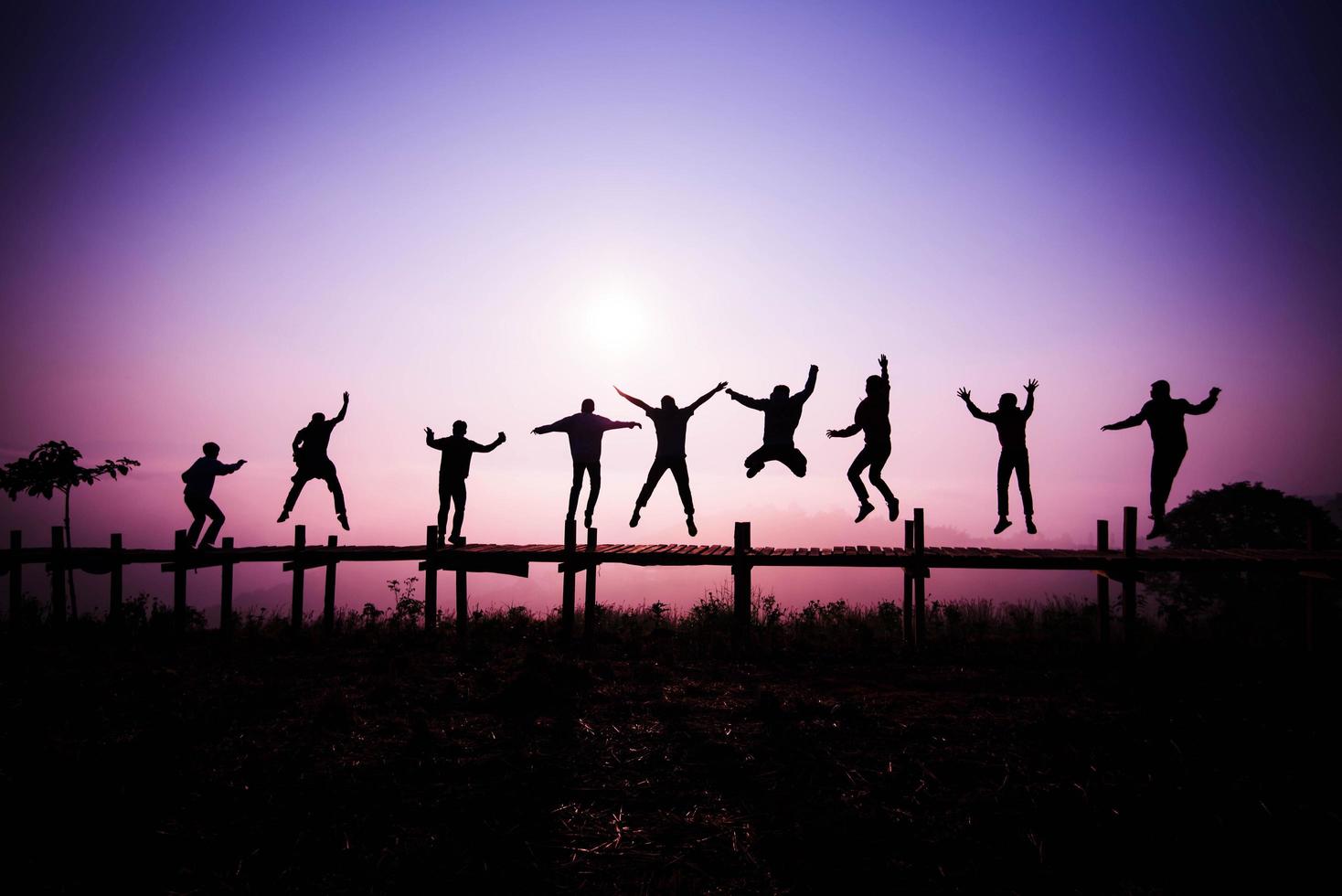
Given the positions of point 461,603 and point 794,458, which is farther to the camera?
point 461,603

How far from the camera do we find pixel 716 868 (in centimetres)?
442

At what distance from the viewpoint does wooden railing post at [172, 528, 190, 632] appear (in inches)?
571

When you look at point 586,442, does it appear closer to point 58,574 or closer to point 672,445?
point 672,445

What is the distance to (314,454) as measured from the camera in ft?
44.0

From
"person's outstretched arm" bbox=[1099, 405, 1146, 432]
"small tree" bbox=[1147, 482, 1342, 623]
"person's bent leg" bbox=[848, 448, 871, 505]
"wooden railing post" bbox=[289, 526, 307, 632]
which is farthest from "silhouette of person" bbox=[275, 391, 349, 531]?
"small tree" bbox=[1147, 482, 1342, 623]

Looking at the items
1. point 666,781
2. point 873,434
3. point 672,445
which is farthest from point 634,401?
point 666,781

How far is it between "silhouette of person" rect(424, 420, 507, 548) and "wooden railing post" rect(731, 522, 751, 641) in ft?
16.0

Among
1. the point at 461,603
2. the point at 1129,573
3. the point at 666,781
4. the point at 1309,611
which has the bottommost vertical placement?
the point at 666,781

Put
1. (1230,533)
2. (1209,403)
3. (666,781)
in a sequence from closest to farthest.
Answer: (666,781)
(1209,403)
(1230,533)

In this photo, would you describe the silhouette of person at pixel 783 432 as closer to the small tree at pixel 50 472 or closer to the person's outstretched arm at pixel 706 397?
the person's outstretched arm at pixel 706 397

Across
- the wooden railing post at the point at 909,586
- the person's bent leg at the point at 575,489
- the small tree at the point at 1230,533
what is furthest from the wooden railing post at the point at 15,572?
the small tree at the point at 1230,533

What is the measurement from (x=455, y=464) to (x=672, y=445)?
4225mm

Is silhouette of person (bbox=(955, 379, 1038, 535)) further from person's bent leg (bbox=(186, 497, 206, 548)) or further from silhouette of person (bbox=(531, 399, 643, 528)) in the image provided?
person's bent leg (bbox=(186, 497, 206, 548))

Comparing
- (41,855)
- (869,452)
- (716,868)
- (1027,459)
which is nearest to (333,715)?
(41,855)
